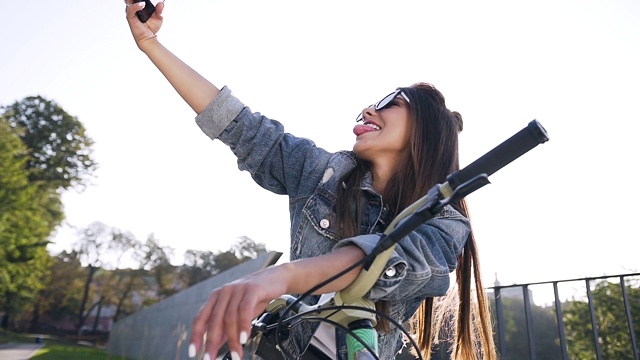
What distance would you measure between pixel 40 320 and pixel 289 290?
53.8 meters

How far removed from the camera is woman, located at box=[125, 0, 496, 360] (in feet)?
5.80

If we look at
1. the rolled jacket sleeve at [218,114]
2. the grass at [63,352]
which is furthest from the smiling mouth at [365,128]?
the grass at [63,352]

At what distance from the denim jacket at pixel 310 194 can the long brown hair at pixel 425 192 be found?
0.18 feet

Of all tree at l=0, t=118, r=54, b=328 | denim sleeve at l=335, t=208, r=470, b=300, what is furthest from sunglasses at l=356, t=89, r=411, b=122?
tree at l=0, t=118, r=54, b=328

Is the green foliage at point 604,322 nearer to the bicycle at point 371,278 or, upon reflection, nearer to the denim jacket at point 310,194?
the denim jacket at point 310,194

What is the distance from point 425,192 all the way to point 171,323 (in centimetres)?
1760

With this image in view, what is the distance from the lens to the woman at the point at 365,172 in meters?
1.77

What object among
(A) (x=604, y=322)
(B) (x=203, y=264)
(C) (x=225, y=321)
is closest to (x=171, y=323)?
(A) (x=604, y=322)

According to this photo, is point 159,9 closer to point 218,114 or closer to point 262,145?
point 218,114

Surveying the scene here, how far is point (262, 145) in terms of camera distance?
201cm

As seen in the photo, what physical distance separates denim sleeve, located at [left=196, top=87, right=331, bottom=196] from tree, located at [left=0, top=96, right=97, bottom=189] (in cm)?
3248

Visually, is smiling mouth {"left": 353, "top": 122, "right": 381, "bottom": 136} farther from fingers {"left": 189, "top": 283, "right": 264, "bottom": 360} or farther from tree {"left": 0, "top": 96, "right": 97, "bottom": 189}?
tree {"left": 0, "top": 96, "right": 97, "bottom": 189}

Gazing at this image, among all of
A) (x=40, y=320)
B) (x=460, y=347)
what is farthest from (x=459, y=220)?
(x=40, y=320)

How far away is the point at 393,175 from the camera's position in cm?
206
